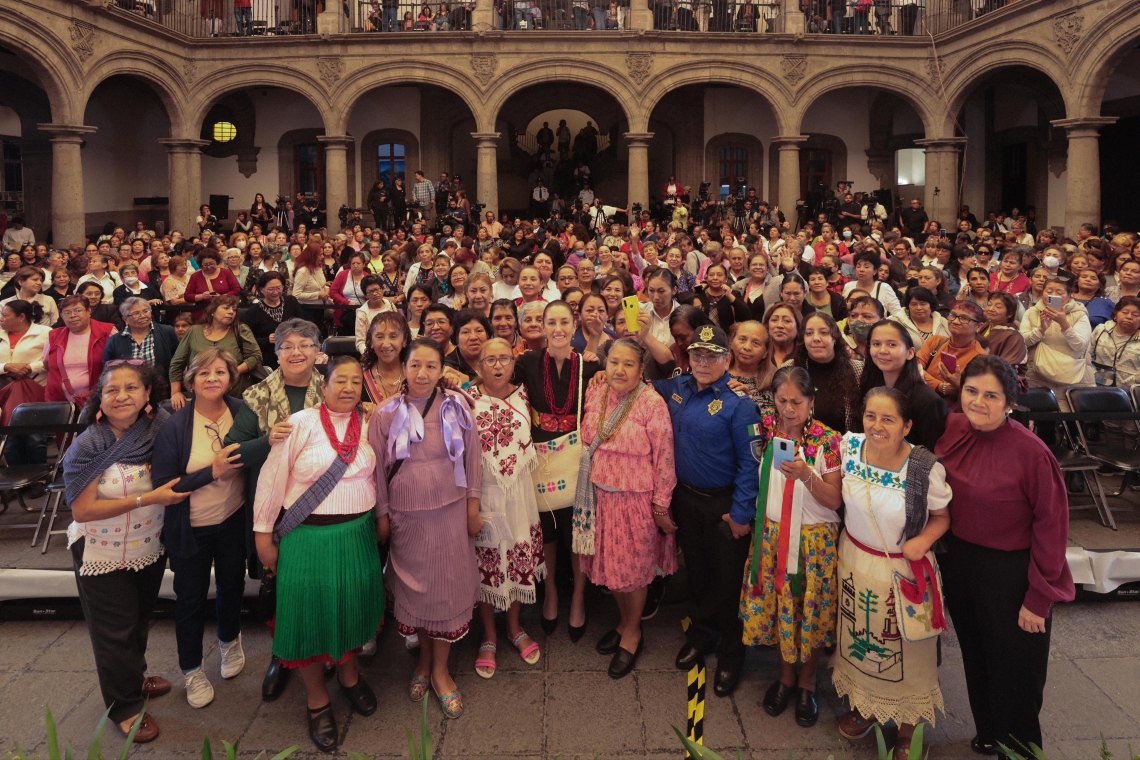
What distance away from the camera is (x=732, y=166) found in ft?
68.7

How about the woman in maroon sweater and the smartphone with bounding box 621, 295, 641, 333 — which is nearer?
the woman in maroon sweater

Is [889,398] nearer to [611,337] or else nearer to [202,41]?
[611,337]

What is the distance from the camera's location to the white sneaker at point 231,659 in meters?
3.87

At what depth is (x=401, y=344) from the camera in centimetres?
418

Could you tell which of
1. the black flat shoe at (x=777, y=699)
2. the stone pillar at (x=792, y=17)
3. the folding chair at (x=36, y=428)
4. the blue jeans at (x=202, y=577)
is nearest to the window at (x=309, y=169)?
the stone pillar at (x=792, y=17)

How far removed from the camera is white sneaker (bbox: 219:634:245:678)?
3867mm

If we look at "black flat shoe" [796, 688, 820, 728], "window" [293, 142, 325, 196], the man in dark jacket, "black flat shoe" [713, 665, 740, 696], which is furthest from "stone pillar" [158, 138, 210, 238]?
"black flat shoe" [796, 688, 820, 728]

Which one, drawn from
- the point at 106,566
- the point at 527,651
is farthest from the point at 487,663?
the point at 106,566

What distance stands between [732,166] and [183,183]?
13.1 meters

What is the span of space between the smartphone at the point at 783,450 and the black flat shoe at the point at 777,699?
105cm

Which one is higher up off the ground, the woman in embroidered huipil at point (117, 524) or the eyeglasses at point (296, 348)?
the eyeglasses at point (296, 348)

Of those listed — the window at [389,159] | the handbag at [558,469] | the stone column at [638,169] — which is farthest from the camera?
the window at [389,159]

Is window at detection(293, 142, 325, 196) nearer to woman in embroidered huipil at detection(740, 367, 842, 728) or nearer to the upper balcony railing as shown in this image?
the upper balcony railing

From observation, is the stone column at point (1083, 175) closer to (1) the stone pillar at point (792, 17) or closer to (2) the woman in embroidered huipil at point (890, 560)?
(1) the stone pillar at point (792, 17)
